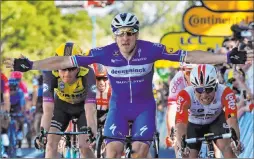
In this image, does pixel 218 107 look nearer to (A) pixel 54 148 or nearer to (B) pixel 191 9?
(A) pixel 54 148

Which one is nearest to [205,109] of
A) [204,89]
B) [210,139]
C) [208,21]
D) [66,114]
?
[204,89]

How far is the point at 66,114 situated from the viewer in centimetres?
1303

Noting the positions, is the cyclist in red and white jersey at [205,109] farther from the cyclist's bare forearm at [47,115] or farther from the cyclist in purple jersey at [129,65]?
the cyclist's bare forearm at [47,115]

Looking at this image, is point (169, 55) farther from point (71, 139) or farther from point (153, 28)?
point (153, 28)

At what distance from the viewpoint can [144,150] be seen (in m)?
10.4

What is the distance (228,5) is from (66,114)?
11.4 meters

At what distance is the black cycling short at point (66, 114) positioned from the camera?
12968mm

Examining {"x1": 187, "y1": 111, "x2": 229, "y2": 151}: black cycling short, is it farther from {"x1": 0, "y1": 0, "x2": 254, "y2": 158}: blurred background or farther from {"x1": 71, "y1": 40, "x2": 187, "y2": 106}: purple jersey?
{"x1": 71, "y1": 40, "x2": 187, "y2": 106}: purple jersey

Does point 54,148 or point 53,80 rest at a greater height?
point 53,80

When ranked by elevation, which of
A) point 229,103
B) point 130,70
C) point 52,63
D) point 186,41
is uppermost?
point 186,41

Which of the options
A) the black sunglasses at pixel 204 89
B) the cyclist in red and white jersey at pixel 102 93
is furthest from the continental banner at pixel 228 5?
the black sunglasses at pixel 204 89

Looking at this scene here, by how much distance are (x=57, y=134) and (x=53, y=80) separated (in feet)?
2.31

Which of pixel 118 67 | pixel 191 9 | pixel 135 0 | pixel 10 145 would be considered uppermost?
pixel 135 0

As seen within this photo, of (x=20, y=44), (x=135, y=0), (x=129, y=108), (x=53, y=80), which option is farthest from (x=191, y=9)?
(x=135, y=0)
